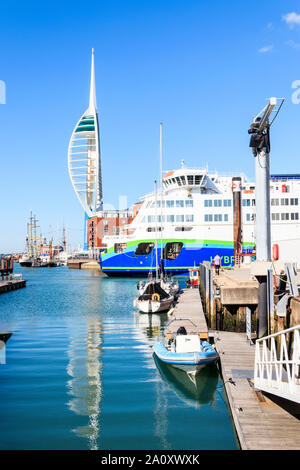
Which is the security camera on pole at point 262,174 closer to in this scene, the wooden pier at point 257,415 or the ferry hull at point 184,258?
the wooden pier at point 257,415

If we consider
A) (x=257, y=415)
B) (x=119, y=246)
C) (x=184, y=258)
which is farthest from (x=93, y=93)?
(x=257, y=415)

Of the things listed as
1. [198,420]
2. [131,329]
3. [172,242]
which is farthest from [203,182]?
[198,420]

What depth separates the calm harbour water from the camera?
9406 mm

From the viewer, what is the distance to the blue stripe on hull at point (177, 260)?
5916 centimetres

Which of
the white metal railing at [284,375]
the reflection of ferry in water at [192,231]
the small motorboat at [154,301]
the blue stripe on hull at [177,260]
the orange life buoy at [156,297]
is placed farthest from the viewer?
the reflection of ferry in water at [192,231]

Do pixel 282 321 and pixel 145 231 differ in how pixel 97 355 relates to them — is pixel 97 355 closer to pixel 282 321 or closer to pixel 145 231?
pixel 282 321

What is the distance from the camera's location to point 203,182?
65.9m

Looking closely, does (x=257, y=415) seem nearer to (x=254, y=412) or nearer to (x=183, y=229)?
(x=254, y=412)

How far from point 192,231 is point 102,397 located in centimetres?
4915

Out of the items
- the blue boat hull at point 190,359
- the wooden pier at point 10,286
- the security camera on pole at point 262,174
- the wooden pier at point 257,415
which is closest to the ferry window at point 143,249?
the wooden pier at point 10,286

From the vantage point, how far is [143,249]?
198 feet

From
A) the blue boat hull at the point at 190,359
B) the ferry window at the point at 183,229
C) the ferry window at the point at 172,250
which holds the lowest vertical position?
the blue boat hull at the point at 190,359

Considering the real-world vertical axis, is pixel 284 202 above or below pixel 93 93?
below

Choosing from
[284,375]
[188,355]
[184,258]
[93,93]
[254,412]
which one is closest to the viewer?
[254,412]
